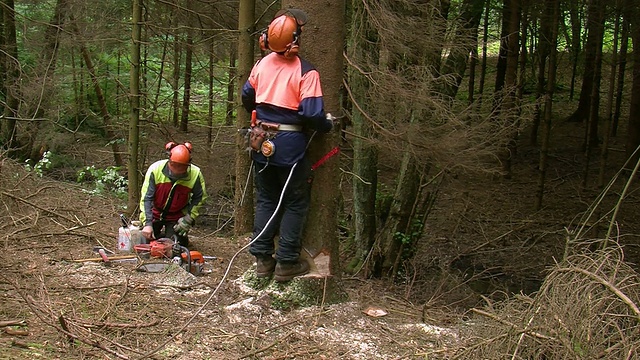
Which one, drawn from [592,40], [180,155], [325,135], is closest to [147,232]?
[180,155]

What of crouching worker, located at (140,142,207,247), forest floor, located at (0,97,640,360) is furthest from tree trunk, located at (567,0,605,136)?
crouching worker, located at (140,142,207,247)

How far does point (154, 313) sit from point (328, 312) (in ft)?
4.41

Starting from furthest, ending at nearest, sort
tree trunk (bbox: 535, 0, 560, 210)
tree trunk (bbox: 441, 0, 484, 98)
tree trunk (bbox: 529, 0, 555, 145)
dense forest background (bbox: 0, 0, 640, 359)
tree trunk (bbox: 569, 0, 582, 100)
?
1. tree trunk (bbox: 529, 0, 555, 145)
2. tree trunk (bbox: 535, 0, 560, 210)
3. tree trunk (bbox: 569, 0, 582, 100)
4. tree trunk (bbox: 441, 0, 484, 98)
5. dense forest background (bbox: 0, 0, 640, 359)

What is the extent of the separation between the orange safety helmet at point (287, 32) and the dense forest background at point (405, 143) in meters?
0.29

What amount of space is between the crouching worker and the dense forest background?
139cm

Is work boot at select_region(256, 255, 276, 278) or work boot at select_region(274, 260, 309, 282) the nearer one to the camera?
work boot at select_region(274, 260, 309, 282)

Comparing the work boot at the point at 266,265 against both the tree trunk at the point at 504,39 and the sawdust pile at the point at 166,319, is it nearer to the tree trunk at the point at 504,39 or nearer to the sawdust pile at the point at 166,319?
the sawdust pile at the point at 166,319

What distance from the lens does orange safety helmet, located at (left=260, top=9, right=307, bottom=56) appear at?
4727 mm

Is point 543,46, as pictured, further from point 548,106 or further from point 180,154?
point 180,154

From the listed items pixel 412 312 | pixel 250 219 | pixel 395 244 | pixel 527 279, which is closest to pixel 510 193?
pixel 527 279

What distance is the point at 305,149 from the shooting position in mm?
4969

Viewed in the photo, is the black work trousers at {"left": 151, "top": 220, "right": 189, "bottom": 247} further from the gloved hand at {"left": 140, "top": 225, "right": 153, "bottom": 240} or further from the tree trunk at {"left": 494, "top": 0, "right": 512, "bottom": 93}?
the tree trunk at {"left": 494, "top": 0, "right": 512, "bottom": 93}

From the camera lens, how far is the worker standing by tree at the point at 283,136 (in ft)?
15.6

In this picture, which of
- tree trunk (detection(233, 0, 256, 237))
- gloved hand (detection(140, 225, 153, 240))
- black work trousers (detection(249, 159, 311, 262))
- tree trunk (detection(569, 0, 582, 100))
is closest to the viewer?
black work trousers (detection(249, 159, 311, 262))
